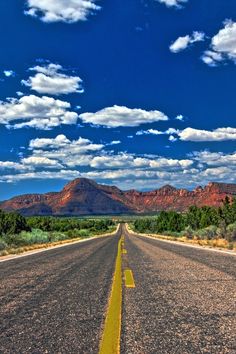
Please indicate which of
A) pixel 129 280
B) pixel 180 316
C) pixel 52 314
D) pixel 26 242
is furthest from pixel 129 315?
pixel 26 242

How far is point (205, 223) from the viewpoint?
61281 mm

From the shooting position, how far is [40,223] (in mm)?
84500

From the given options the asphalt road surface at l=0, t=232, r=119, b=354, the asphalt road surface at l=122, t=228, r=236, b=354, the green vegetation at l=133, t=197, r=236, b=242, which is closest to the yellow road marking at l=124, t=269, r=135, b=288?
the asphalt road surface at l=122, t=228, r=236, b=354

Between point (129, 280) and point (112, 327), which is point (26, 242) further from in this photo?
point (112, 327)

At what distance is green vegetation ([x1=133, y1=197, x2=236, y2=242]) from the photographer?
43869mm

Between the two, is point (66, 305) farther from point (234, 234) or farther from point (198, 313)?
A: point (234, 234)

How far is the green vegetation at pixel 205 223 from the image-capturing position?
4387 centimetres

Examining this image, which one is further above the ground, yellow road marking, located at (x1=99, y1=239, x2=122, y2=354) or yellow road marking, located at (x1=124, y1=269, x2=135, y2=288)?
yellow road marking, located at (x1=99, y1=239, x2=122, y2=354)

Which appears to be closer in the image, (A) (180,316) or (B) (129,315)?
(A) (180,316)

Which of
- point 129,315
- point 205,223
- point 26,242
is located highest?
point 129,315

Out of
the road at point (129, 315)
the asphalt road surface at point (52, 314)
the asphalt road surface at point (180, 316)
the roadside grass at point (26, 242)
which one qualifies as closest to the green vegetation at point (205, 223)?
the roadside grass at point (26, 242)

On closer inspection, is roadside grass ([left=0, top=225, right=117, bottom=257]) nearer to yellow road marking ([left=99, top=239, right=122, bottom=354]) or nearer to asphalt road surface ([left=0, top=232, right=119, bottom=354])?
asphalt road surface ([left=0, top=232, right=119, bottom=354])

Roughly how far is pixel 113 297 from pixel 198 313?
5.41 ft

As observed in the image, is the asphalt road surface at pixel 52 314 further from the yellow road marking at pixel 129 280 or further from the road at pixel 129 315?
the yellow road marking at pixel 129 280
